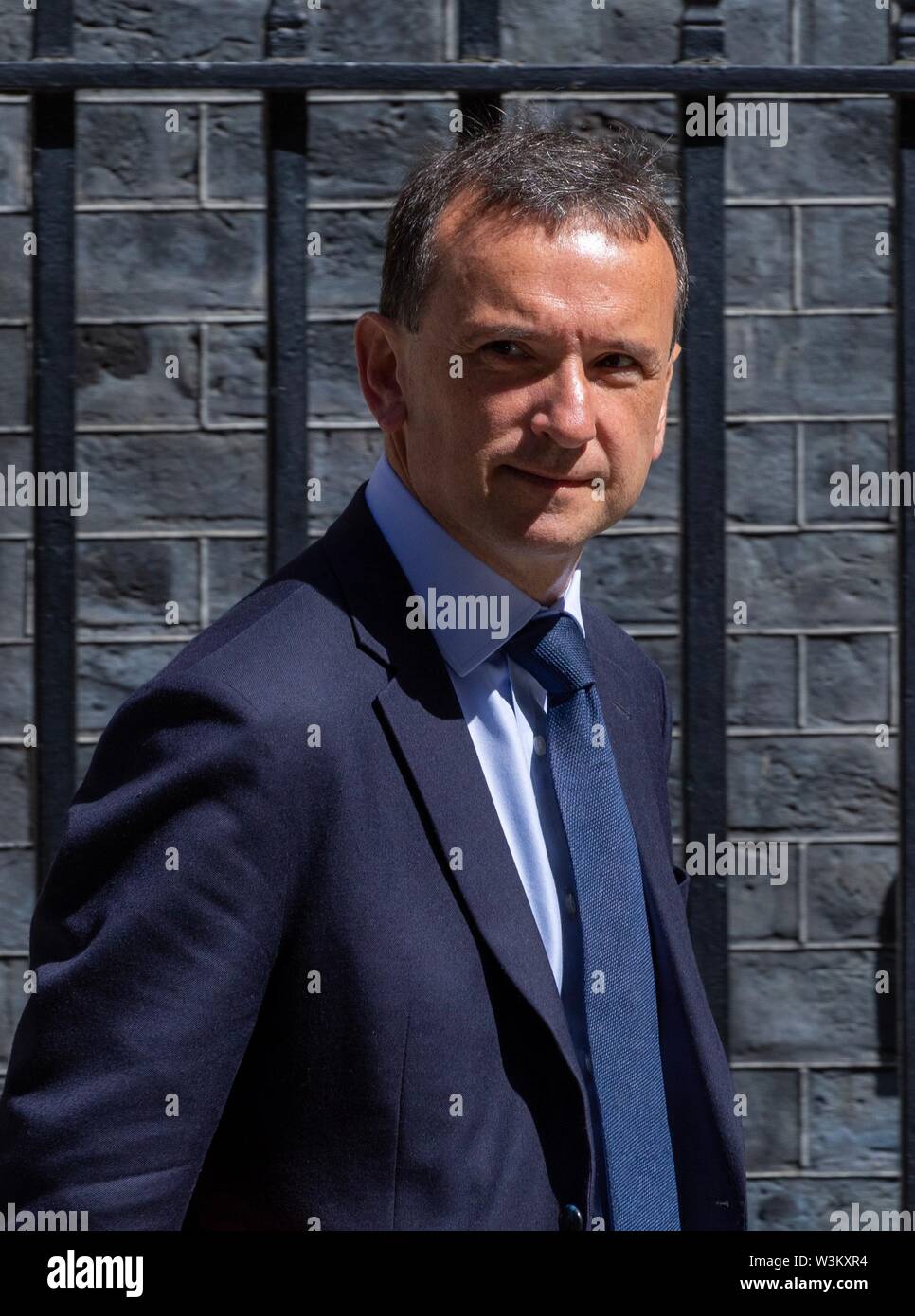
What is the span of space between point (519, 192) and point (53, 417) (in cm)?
65

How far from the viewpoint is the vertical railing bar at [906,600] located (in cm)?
198

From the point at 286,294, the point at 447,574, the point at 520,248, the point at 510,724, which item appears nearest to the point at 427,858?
the point at 510,724

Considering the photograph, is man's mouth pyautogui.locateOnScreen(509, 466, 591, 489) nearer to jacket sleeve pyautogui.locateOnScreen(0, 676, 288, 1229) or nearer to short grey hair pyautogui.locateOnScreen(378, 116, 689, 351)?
short grey hair pyautogui.locateOnScreen(378, 116, 689, 351)

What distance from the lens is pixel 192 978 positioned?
4.81 ft

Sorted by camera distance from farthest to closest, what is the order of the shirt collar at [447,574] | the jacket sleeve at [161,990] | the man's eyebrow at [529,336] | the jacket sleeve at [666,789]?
the jacket sleeve at [666,789] → the shirt collar at [447,574] → the man's eyebrow at [529,336] → the jacket sleeve at [161,990]

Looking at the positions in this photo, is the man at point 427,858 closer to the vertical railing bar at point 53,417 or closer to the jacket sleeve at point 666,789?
the jacket sleeve at point 666,789

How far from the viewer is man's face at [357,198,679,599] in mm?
1587

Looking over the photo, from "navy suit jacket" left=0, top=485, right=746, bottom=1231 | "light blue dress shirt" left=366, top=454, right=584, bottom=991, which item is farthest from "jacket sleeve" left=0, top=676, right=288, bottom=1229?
"light blue dress shirt" left=366, top=454, right=584, bottom=991

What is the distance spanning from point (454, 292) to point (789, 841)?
200 centimetres

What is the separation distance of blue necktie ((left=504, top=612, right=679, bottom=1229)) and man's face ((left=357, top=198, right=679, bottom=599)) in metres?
0.12

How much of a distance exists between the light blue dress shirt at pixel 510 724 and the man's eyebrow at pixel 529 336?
0.20 m

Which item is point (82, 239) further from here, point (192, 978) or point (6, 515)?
point (192, 978)

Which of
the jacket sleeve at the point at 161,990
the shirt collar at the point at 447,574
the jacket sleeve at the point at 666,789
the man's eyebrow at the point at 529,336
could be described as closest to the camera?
the jacket sleeve at the point at 161,990

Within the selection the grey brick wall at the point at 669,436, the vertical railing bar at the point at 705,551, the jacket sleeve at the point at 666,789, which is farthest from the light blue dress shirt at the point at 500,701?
the grey brick wall at the point at 669,436
